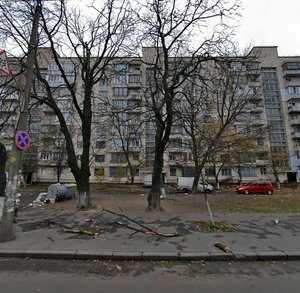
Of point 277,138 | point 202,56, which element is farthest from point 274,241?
point 277,138

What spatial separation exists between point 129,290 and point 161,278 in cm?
81

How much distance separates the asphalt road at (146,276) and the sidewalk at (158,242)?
0.73 feet

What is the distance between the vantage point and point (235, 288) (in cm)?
446

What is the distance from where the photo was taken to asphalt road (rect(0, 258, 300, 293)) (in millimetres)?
4418

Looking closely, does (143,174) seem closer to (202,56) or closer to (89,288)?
(202,56)

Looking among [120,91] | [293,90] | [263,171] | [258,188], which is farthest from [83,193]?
[293,90]

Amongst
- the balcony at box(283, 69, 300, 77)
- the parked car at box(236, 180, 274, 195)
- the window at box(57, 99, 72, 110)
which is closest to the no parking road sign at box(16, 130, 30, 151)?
the window at box(57, 99, 72, 110)

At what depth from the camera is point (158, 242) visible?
7.09 meters

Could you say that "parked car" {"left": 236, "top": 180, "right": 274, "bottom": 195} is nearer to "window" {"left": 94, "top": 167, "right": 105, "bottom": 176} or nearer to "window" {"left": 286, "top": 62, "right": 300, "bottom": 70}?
"window" {"left": 94, "top": 167, "right": 105, "bottom": 176}

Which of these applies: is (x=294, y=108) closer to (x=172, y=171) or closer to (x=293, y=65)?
(x=293, y=65)

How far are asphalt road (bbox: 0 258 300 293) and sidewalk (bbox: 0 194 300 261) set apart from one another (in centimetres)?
22

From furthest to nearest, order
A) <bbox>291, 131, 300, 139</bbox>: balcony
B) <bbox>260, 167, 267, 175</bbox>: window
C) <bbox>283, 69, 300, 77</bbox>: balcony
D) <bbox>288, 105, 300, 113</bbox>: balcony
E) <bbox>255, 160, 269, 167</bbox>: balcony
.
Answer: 1. <bbox>283, 69, 300, 77</bbox>: balcony
2. <bbox>288, 105, 300, 113</bbox>: balcony
3. <bbox>291, 131, 300, 139</bbox>: balcony
4. <bbox>260, 167, 267, 175</bbox>: window
5. <bbox>255, 160, 269, 167</bbox>: balcony

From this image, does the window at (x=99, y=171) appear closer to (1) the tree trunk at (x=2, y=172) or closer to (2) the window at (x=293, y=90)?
(1) the tree trunk at (x=2, y=172)

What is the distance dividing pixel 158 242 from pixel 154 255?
110 centimetres
